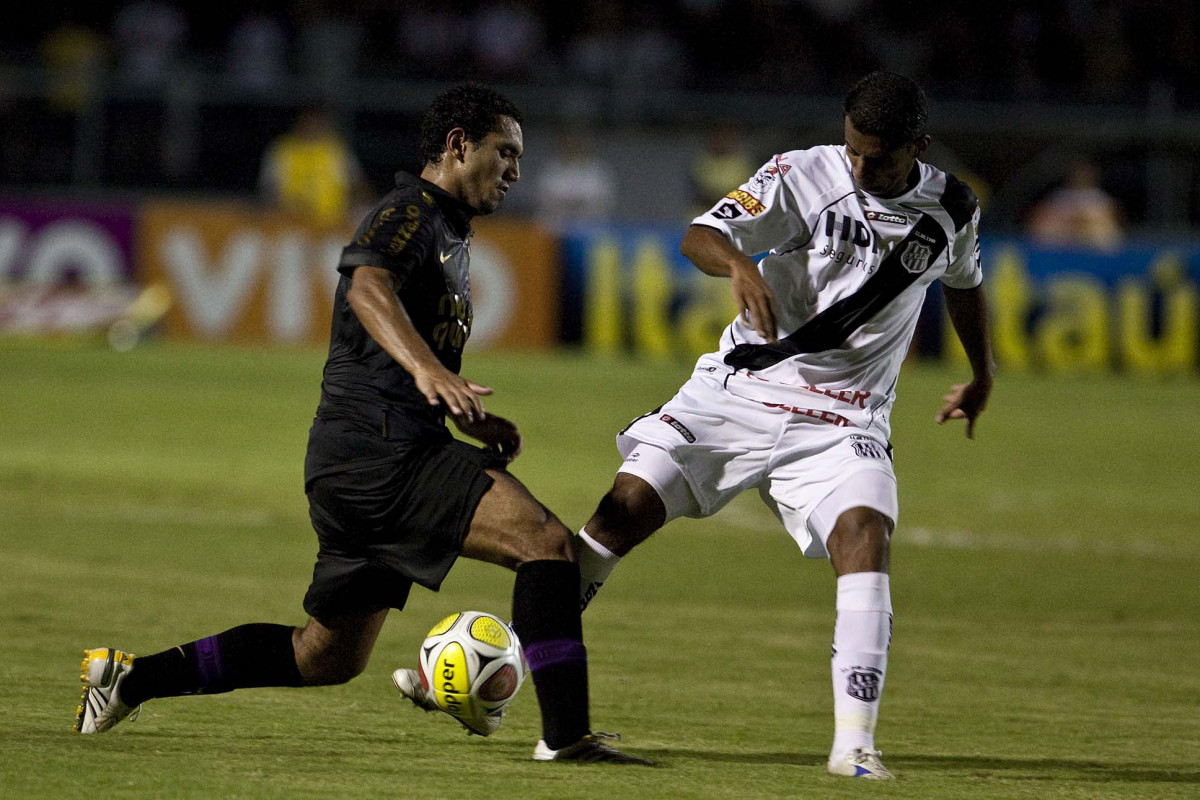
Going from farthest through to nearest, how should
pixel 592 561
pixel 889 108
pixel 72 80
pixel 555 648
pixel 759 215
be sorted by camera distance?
pixel 72 80
pixel 592 561
pixel 759 215
pixel 889 108
pixel 555 648

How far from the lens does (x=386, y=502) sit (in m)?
5.07

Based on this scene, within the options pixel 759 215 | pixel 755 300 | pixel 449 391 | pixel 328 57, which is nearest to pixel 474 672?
pixel 449 391

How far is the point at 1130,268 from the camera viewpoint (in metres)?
19.5

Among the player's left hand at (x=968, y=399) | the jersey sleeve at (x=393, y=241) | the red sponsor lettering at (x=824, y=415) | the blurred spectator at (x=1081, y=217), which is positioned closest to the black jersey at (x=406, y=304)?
the jersey sleeve at (x=393, y=241)

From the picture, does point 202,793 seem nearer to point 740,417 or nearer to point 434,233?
point 434,233

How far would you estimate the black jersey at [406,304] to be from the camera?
5.07 meters

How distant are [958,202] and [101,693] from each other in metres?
3.16

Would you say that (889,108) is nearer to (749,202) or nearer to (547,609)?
(749,202)

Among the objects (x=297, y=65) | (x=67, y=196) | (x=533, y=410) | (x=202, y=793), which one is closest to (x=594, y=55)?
(x=297, y=65)

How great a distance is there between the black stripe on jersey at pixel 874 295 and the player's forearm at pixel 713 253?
424 mm

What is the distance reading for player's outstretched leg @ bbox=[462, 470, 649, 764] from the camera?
5004 millimetres

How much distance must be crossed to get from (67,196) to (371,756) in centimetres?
1510

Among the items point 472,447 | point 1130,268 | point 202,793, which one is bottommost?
point 202,793

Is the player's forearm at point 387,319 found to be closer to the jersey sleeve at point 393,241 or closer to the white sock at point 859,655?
the jersey sleeve at point 393,241
